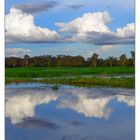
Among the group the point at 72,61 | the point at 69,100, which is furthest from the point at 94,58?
the point at 69,100

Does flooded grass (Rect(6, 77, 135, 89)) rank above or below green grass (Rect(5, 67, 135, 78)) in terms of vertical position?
below

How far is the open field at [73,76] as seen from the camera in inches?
67.2

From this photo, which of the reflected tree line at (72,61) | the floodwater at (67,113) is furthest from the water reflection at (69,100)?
the reflected tree line at (72,61)

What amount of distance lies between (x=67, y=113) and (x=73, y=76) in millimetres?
154

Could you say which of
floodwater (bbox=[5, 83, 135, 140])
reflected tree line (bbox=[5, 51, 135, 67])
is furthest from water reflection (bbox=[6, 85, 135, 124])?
reflected tree line (bbox=[5, 51, 135, 67])

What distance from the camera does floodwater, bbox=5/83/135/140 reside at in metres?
1.66

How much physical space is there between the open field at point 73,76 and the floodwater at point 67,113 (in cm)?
2

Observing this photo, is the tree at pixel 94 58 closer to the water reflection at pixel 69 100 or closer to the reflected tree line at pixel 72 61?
the reflected tree line at pixel 72 61

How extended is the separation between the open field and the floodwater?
2 cm

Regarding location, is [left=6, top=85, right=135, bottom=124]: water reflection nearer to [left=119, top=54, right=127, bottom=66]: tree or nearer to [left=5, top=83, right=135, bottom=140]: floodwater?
[left=5, top=83, right=135, bottom=140]: floodwater

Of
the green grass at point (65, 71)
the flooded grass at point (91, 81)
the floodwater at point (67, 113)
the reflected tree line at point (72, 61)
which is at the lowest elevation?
the floodwater at point (67, 113)

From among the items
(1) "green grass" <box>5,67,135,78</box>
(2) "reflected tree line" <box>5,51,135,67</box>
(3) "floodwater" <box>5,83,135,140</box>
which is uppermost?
(2) "reflected tree line" <box>5,51,135,67</box>

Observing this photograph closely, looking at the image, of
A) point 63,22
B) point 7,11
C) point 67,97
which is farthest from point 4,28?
point 67,97

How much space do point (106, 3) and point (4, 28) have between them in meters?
0.42
